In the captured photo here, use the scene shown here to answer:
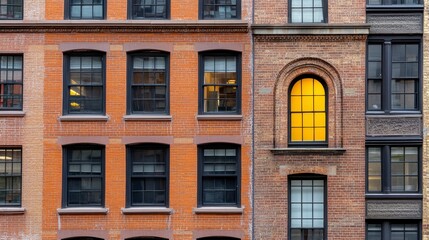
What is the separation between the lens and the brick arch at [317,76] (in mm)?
21703

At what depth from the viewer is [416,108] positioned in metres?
21.8

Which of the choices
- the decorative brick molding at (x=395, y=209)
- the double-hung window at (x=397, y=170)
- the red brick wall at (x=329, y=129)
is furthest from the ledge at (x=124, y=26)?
the decorative brick molding at (x=395, y=209)

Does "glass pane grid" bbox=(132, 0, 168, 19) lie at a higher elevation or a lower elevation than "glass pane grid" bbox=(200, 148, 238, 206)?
higher

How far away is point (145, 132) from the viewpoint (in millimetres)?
21766

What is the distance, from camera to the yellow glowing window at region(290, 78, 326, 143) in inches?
866

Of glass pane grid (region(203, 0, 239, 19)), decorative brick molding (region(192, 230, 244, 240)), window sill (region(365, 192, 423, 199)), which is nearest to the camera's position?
window sill (region(365, 192, 423, 199))

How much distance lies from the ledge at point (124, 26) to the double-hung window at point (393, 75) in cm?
468

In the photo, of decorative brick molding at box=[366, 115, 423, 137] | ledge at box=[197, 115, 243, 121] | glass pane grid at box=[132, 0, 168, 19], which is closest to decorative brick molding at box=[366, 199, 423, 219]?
decorative brick molding at box=[366, 115, 423, 137]

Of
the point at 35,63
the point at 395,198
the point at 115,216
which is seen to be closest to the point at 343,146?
the point at 395,198

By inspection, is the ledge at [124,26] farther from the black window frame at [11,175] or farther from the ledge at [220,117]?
the black window frame at [11,175]

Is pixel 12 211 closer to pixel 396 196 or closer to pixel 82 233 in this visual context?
pixel 82 233

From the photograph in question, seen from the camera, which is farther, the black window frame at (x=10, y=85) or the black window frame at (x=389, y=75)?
the black window frame at (x=10, y=85)

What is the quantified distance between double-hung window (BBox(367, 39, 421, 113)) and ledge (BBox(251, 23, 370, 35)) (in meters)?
0.75

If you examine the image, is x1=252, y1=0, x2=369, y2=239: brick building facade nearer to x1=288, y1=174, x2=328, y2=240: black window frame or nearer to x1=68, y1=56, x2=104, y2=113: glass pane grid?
x1=288, y1=174, x2=328, y2=240: black window frame
